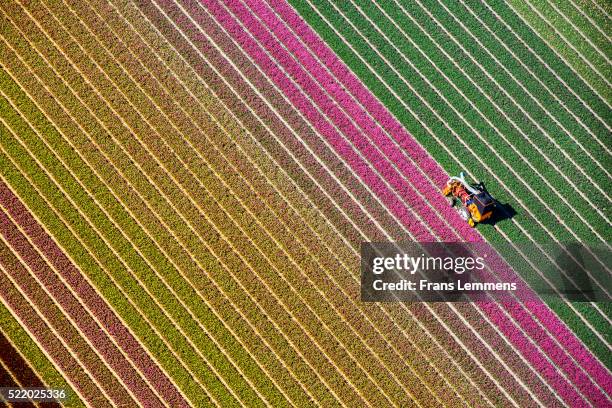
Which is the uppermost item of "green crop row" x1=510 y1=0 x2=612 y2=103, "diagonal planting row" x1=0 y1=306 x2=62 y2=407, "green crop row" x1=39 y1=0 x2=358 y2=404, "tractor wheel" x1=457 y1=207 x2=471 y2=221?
"green crop row" x1=39 y1=0 x2=358 y2=404

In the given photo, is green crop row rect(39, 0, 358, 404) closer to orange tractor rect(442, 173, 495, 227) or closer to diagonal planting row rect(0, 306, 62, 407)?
diagonal planting row rect(0, 306, 62, 407)

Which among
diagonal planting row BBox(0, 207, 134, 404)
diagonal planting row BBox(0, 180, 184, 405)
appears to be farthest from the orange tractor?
diagonal planting row BBox(0, 207, 134, 404)

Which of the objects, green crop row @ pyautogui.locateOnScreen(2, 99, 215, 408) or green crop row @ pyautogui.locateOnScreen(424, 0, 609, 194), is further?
green crop row @ pyautogui.locateOnScreen(424, 0, 609, 194)

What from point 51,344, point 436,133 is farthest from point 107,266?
point 436,133

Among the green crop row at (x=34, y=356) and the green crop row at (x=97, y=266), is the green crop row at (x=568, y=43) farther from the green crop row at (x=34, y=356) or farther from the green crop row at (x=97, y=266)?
the green crop row at (x=34, y=356)

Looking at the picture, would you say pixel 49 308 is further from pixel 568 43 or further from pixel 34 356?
pixel 568 43

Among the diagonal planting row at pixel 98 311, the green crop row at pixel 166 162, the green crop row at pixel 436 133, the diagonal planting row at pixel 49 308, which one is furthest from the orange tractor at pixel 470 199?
the diagonal planting row at pixel 49 308
